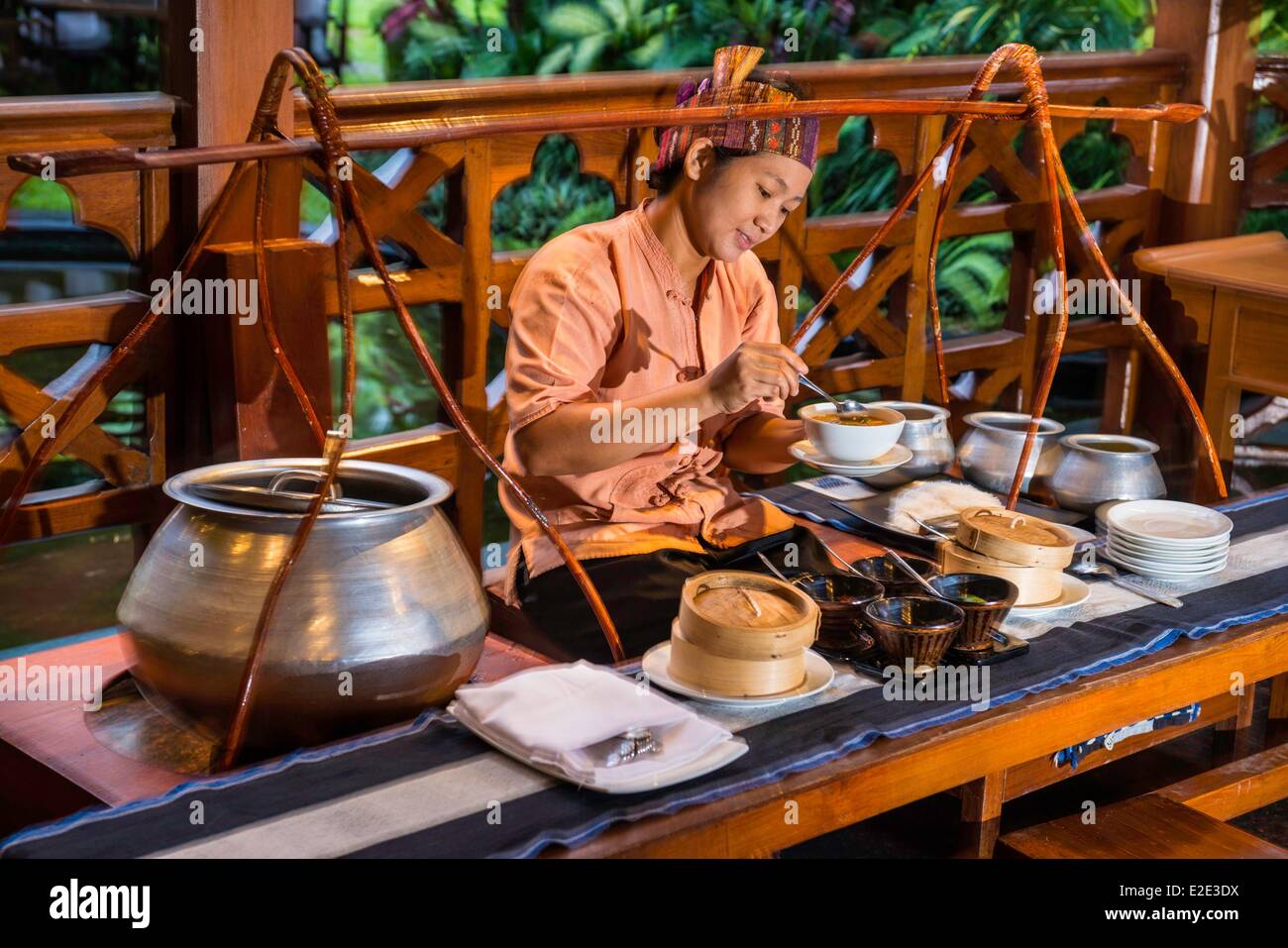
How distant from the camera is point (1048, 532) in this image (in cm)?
252

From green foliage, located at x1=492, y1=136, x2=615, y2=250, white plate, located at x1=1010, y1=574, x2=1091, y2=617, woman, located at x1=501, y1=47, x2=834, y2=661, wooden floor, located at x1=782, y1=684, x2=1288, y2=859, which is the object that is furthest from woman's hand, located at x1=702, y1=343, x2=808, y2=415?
green foliage, located at x1=492, y1=136, x2=615, y2=250

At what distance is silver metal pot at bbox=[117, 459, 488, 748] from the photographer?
6.62ft

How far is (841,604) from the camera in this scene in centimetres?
230

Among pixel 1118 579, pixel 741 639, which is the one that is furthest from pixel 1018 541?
pixel 741 639

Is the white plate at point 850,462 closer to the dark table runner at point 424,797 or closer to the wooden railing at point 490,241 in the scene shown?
the dark table runner at point 424,797

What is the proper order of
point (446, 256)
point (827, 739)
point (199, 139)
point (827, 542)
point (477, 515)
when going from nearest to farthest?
point (827, 739), point (199, 139), point (827, 542), point (446, 256), point (477, 515)

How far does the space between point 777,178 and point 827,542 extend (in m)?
0.80

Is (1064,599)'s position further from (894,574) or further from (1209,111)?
(1209,111)

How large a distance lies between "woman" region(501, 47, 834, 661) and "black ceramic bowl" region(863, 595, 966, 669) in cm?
40

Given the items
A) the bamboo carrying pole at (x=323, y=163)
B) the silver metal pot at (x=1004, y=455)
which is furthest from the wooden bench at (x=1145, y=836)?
the silver metal pot at (x=1004, y=455)

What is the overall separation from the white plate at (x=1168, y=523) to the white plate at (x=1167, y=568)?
0.04 metres

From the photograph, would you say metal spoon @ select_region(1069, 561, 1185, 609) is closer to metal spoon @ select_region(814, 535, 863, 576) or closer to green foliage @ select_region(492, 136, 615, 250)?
metal spoon @ select_region(814, 535, 863, 576)
